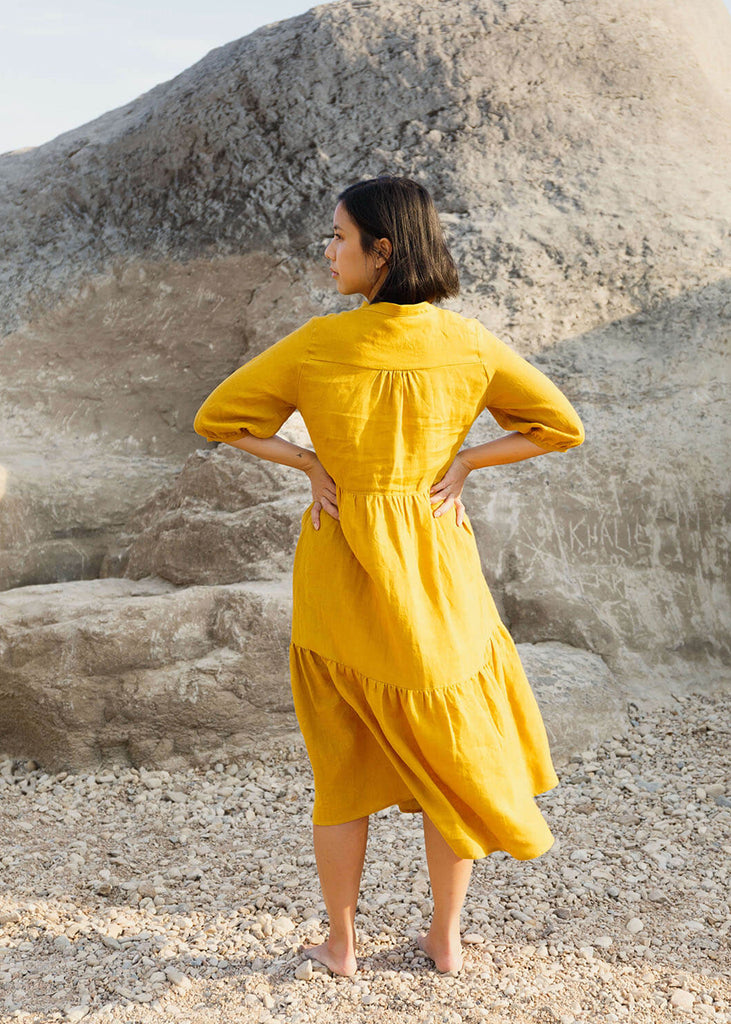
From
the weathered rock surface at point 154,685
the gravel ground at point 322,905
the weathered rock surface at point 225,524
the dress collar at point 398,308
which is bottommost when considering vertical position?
the gravel ground at point 322,905

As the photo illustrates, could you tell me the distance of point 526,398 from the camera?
232cm

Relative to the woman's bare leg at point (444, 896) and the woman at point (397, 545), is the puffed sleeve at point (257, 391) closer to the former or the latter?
the woman at point (397, 545)

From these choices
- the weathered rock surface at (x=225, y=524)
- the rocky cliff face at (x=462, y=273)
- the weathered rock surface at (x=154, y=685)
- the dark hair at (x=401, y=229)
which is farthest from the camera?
the rocky cliff face at (x=462, y=273)

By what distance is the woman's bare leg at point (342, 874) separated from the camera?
93.1 inches

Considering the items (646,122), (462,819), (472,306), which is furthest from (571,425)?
(646,122)

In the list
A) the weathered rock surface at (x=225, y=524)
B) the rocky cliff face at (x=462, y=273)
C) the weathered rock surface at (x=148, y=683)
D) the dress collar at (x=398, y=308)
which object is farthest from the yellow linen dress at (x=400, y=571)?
the rocky cliff face at (x=462, y=273)

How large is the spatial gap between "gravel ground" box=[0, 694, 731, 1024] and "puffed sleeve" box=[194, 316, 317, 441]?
4.61ft

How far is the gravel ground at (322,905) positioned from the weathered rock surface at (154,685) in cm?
11

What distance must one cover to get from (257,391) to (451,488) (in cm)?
51

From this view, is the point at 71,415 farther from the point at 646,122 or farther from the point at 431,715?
the point at 431,715

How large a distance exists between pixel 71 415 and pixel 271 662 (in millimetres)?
2314

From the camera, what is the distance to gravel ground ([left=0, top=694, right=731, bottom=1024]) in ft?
8.02

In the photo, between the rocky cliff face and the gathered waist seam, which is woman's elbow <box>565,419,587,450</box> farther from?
the rocky cliff face

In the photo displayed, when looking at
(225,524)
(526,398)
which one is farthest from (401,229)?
(225,524)
